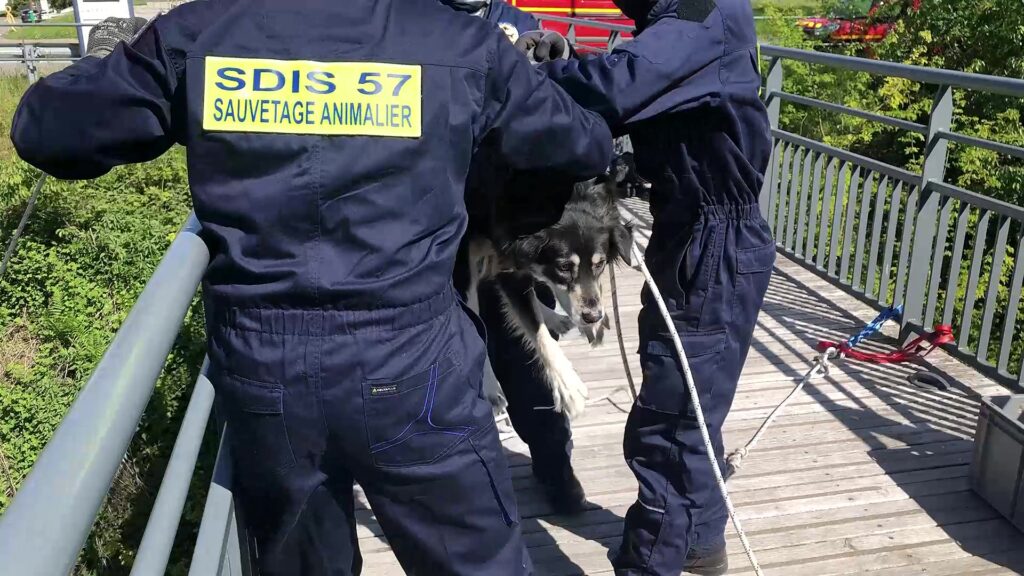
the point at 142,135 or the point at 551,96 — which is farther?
the point at 551,96

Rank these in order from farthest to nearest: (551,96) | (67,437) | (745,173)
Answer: (745,173) < (551,96) < (67,437)

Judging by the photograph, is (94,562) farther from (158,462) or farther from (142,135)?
(142,135)

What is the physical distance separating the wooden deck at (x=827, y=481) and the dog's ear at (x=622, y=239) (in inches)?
44.0

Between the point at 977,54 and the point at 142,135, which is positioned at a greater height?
the point at 142,135

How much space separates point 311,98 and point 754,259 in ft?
5.01

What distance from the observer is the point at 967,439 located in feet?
12.9

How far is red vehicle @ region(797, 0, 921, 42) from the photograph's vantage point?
13.7 metres

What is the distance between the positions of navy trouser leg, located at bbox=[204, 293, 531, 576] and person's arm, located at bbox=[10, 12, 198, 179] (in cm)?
40

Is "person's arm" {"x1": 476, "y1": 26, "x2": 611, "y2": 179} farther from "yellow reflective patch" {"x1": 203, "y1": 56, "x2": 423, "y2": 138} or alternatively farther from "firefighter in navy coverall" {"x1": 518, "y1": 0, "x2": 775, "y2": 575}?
"firefighter in navy coverall" {"x1": 518, "y1": 0, "x2": 775, "y2": 575}

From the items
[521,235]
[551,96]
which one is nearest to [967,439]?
[521,235]

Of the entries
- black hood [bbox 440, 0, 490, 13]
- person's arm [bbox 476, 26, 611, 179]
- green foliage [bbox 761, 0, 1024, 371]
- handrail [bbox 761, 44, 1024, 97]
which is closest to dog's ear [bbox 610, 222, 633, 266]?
person's arm [bbox 476, 26, 611, 179]

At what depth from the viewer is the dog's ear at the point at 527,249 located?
2830mm

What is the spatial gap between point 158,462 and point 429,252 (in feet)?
10.6

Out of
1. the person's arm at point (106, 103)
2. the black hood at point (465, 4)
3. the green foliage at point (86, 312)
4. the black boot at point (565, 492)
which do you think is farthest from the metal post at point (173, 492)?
the green foliage at point (86, 312)
